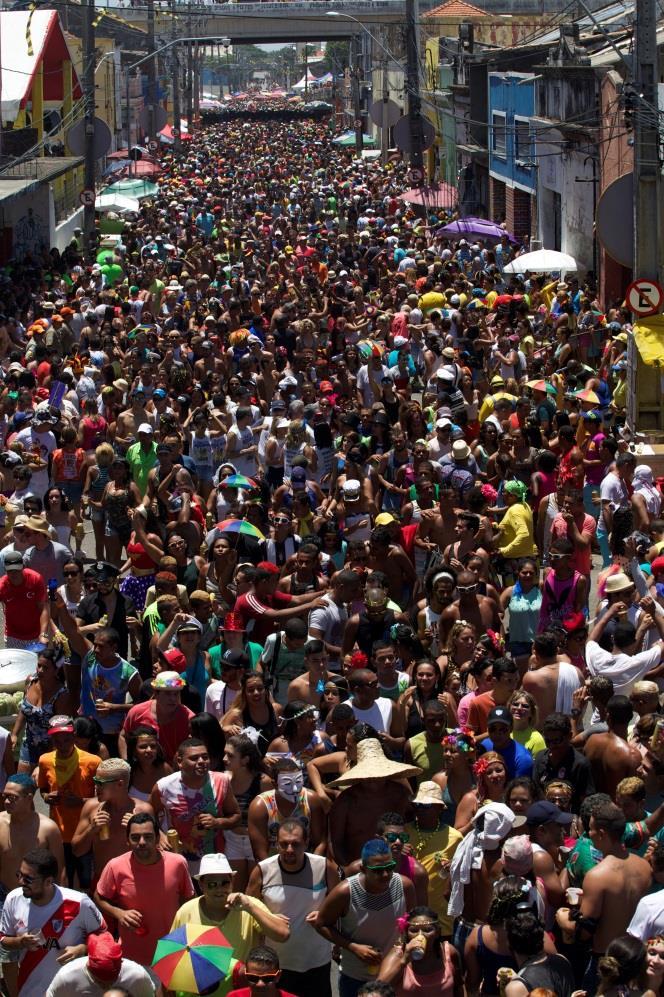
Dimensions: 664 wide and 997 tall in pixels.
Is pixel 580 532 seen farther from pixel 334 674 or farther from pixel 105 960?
pixel 105 960

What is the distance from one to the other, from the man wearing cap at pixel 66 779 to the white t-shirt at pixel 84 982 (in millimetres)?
1773

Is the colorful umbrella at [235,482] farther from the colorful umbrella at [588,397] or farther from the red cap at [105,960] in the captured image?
the red cap at [105,960]

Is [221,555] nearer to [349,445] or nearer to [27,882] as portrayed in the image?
[349,445]

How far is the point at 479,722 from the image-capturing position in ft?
29.6

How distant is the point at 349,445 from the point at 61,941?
7789mm

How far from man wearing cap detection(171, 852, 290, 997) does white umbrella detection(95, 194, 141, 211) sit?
37.4 meters

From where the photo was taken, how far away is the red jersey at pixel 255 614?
10.7 m

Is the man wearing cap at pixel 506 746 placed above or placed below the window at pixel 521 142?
below

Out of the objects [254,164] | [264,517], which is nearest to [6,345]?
[264,517]

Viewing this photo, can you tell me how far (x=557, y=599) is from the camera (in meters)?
10.8

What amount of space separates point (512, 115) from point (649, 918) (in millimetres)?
35006

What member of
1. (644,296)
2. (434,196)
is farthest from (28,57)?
(644,296)

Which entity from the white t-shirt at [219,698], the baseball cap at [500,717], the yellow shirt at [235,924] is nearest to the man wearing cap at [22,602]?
the white t-shirt at [219,698]

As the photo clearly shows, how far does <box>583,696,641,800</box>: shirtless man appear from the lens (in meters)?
Answer: 8.23
